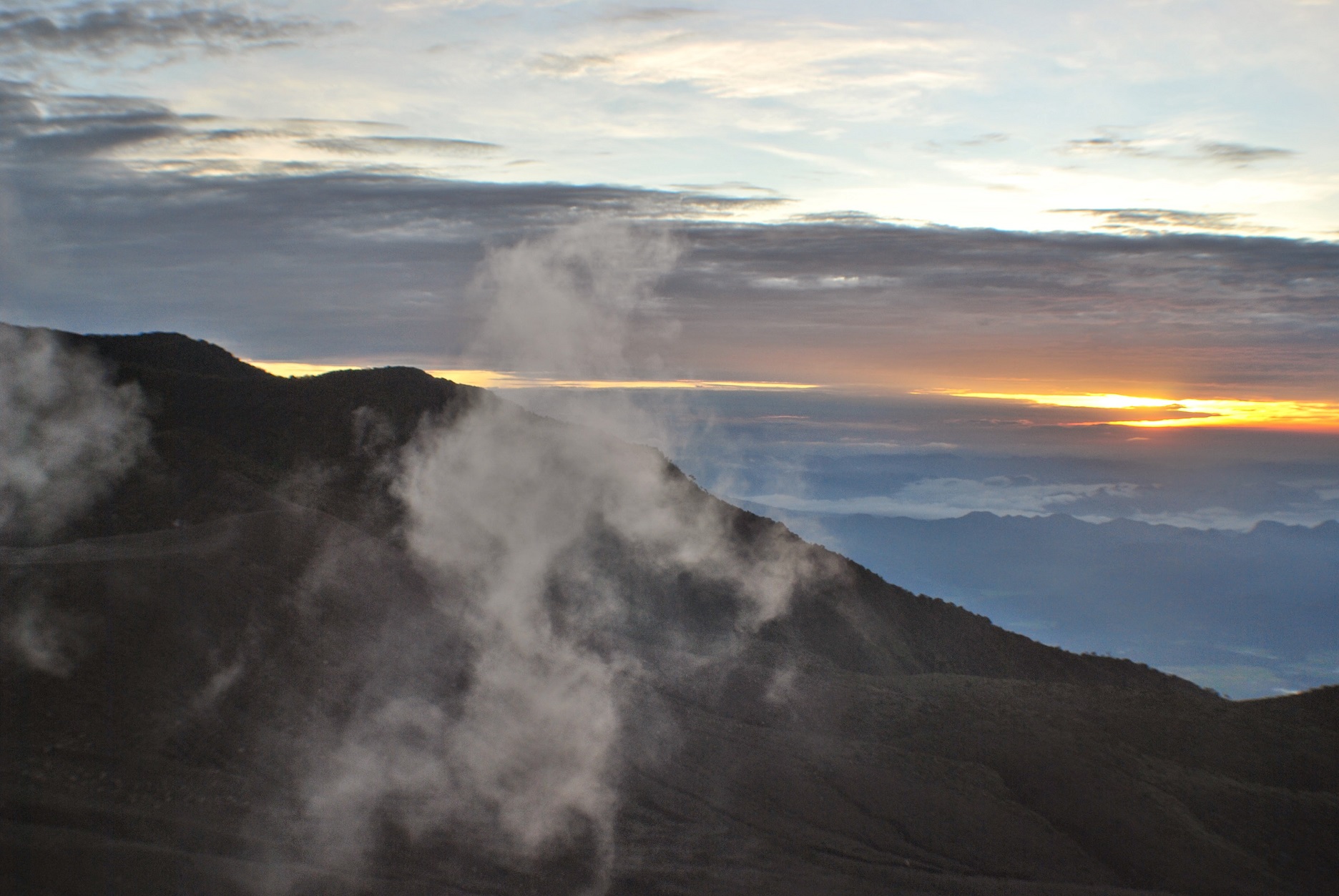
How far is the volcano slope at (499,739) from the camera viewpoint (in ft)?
62.5

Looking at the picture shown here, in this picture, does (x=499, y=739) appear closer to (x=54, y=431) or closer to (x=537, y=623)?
(x=537, y=623)

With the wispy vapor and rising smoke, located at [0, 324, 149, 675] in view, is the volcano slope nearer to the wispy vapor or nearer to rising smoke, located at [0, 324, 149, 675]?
rising smoke, located at [0, 324, 149, 675]

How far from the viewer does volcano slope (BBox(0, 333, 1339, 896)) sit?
19.1 meters

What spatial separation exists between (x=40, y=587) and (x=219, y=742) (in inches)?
251

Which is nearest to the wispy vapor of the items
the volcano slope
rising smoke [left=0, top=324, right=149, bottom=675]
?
rising smoke [left=0, top=324, right=149, bottom=675]

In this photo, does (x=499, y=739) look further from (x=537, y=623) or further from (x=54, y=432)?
(x=54, y=432)

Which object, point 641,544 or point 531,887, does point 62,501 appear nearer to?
point 641,544

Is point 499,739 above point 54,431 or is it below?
below

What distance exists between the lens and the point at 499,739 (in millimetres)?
25359

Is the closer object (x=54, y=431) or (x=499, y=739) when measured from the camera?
(x=499, y=739)

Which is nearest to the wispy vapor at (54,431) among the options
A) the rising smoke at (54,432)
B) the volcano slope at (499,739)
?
the rising smoke at (54,432)

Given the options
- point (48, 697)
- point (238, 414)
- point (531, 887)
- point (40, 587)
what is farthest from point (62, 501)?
point (531, 887)

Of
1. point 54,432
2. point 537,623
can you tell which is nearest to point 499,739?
point 537,623

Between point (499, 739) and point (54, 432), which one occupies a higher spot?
point (54, 432)
